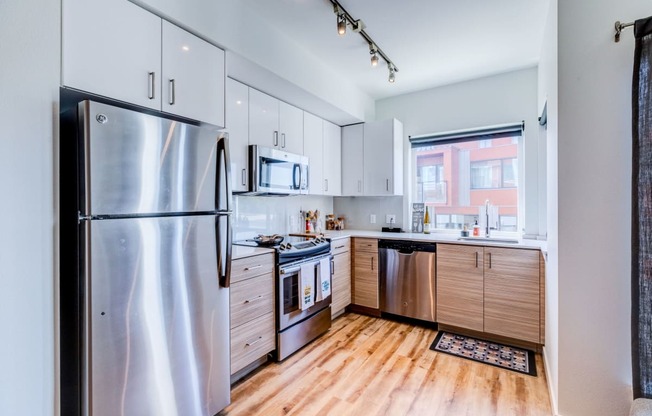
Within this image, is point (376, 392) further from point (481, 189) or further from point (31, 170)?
point (481, 189)

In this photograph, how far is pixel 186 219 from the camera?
1.62m

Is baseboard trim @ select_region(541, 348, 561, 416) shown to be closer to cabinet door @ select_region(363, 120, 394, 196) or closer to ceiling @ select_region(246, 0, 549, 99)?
cabinet door @ select_region(363, 120, 394, 196)

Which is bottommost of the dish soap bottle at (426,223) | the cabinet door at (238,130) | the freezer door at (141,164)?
the dish soap bottle at (426,223)

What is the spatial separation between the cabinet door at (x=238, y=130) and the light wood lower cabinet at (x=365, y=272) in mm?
1528

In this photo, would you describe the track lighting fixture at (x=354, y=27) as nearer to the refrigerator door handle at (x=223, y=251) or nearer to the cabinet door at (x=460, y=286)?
the refrigerator door handle at (x=223, y=251)

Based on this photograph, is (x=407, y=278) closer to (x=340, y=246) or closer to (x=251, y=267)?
(x=340, y=246)

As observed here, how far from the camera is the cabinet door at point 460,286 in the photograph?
9.27 ft

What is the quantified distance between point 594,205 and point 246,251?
84.9 inches

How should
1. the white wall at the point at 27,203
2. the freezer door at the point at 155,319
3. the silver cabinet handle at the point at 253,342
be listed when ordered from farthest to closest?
1. the silver cabinet handle at the point at 253,342
2. the freezer door at the point at 155,319
3. the white wall at the point at 27,203

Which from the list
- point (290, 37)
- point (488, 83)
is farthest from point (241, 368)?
point (488, 83)

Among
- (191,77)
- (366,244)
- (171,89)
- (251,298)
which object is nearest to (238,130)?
(191,77)

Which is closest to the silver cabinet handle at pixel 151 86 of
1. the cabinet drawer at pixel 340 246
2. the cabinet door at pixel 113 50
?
the cabinet door at pixel 113 50

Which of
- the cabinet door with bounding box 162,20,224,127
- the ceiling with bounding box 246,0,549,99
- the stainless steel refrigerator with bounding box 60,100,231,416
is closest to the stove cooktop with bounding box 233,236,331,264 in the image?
the stainless steel refrigerator with bounding box 60,100,231,416

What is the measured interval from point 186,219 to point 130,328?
0.56 metres
